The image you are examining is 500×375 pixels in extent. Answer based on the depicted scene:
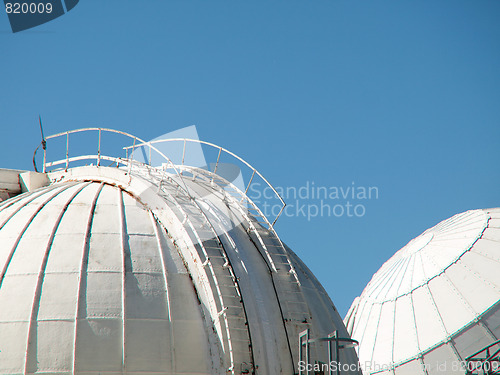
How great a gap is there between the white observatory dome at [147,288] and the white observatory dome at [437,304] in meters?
8.76

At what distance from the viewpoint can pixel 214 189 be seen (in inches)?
819

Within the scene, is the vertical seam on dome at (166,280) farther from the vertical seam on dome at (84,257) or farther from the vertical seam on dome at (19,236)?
the vertical seam on dome at (19,236)

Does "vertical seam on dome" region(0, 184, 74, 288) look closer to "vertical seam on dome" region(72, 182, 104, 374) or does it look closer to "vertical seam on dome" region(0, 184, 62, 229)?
"vertical seam on dome" region(0, 184, 62, 229)

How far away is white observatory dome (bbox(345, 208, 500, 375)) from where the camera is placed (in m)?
26.4

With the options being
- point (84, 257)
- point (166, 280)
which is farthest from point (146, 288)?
point (84, 257)

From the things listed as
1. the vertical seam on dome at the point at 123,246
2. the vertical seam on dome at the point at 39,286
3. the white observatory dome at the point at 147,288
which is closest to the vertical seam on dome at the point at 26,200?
the white observatory dome at the point at 147,288

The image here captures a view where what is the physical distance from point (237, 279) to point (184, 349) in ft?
7.09

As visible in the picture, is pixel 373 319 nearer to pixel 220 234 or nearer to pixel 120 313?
pixel 220 234

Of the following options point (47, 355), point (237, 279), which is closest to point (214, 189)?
point (237, 279)

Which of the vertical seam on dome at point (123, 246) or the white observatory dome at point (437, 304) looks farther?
the white observatory dome at point (437, 304)

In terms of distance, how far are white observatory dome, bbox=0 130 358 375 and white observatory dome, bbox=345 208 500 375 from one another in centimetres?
876

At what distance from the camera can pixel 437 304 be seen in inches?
1096

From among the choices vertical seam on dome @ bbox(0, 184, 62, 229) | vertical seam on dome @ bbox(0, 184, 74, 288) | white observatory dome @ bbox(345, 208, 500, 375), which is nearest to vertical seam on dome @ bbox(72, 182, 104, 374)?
vertical seam on dome @ bbox(0, 184, 74, 288)

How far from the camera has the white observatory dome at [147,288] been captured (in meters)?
15.4
